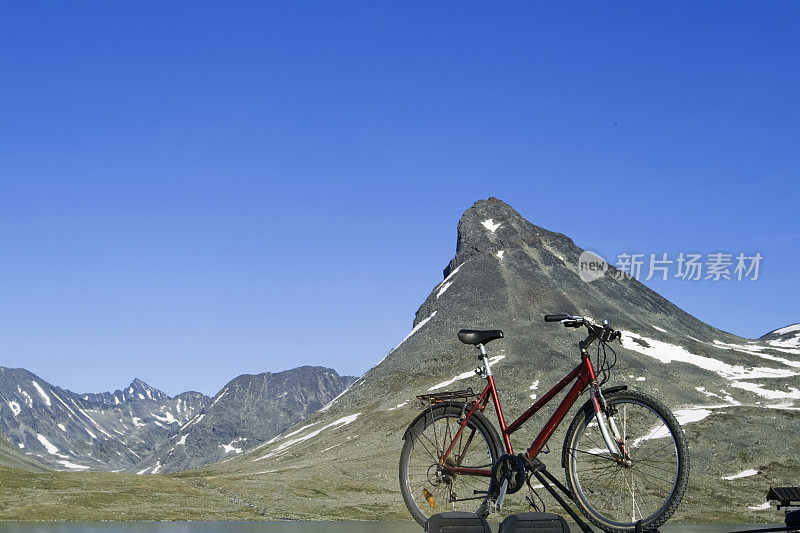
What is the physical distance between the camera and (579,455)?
10.5 meters

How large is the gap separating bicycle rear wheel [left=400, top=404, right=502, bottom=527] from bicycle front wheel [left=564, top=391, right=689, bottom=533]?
6.07 feet

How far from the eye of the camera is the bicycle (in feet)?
31.5

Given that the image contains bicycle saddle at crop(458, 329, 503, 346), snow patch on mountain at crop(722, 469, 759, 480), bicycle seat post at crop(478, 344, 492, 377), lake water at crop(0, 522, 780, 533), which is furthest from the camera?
snow patch on mountain at crop(722, 469, 759, 480)

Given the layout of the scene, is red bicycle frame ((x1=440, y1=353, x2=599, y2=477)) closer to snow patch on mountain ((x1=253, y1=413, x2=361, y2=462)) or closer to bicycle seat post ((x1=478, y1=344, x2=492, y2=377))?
bicycle seat post ((x1=478, y1=344, x2=492, y2=377))

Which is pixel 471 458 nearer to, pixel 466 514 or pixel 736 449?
pixel 466 514

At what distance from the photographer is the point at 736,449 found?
133125 mm

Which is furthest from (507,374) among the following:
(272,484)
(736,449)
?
(272,484)

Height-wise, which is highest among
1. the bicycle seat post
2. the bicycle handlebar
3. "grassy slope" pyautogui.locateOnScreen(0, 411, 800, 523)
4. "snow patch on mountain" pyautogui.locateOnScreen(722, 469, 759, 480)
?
the bicycle handlebar

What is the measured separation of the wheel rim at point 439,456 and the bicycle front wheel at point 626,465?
196 cm

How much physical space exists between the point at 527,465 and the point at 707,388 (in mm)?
197822

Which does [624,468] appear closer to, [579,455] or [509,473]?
[579,455]

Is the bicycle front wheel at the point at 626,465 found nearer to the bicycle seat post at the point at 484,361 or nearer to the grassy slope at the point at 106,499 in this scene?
the bicycle seat post at the point at 484,361

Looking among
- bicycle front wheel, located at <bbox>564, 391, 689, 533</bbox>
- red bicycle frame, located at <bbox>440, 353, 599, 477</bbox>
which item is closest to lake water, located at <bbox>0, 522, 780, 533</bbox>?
red bicycle frame, located at <bbox>440, 353, 599, 477</bbox>

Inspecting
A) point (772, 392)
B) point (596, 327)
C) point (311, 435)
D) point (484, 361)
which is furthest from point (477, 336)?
point (772, 392)
